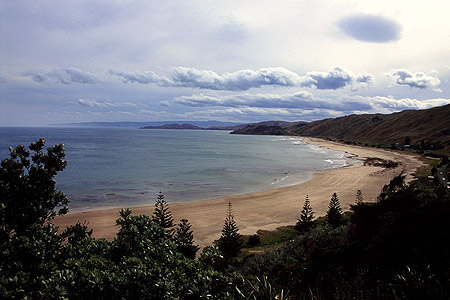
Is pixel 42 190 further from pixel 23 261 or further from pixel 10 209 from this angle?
pixel 23 261

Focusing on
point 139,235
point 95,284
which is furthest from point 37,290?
point 139,235

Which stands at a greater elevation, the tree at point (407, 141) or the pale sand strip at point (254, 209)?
the tree at point (407, 141)

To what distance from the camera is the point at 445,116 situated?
105688mm

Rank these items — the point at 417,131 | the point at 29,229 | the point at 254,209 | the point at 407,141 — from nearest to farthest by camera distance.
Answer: the point at 29,229 < the point at 254,209 < the point at 407,141 < the point at 417,131

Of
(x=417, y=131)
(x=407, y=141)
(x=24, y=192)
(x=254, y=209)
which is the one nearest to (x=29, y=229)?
(x=24, y=192)

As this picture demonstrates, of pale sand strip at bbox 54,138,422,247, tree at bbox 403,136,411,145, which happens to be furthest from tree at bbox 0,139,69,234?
tree at bbox 403,136,411,145

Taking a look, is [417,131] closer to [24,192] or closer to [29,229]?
[24,192]

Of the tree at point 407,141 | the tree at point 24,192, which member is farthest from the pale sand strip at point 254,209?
the tree at point 407,141

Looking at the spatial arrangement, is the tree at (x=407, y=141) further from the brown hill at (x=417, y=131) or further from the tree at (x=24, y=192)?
the tree at (x=24, y=192)

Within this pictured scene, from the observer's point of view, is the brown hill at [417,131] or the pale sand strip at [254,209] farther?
the brown hill at [417,131]

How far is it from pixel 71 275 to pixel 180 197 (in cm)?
3084

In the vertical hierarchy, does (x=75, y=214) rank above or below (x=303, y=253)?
below

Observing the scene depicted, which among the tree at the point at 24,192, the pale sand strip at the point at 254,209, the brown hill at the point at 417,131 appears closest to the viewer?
the tree at the point at 24,192

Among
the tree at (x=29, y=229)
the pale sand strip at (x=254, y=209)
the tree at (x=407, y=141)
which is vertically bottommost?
the pale sand strip at (x=254, y=209)
